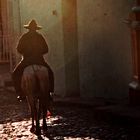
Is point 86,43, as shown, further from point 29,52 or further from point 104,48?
point 29,52

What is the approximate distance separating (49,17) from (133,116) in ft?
22.9

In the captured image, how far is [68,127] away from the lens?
12.2m

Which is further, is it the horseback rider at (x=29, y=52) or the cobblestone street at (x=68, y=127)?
the horseback rider at (x=29, y=52)

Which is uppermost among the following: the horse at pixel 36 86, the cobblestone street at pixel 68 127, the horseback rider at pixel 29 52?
the horseback rider at pixel 29 52

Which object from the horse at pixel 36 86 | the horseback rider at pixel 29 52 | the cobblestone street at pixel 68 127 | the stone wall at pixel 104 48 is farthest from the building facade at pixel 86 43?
the horse at pixel 36 86

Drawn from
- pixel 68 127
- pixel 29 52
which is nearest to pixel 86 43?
pixel 68 127

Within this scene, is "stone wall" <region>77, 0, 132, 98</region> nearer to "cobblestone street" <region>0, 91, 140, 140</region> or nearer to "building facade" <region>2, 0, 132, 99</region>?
"building facade" <region>2, 0, 132, 99</region>

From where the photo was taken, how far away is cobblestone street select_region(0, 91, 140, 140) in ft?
36.2

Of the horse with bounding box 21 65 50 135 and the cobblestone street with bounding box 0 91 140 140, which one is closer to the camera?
the cobblestone street with bounding box 0 91 140 140

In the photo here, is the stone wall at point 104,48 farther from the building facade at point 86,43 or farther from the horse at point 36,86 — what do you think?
the horse at point 36,86

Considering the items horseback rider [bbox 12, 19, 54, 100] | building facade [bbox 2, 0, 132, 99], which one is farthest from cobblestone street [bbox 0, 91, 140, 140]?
building facade [bbox 2, 0, 132, 99]

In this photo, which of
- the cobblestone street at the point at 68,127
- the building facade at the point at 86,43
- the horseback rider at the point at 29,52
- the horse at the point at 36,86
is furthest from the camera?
the building facade at the point at 86,43

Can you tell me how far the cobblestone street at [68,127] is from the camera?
1102cm

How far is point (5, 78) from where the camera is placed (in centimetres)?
2083
